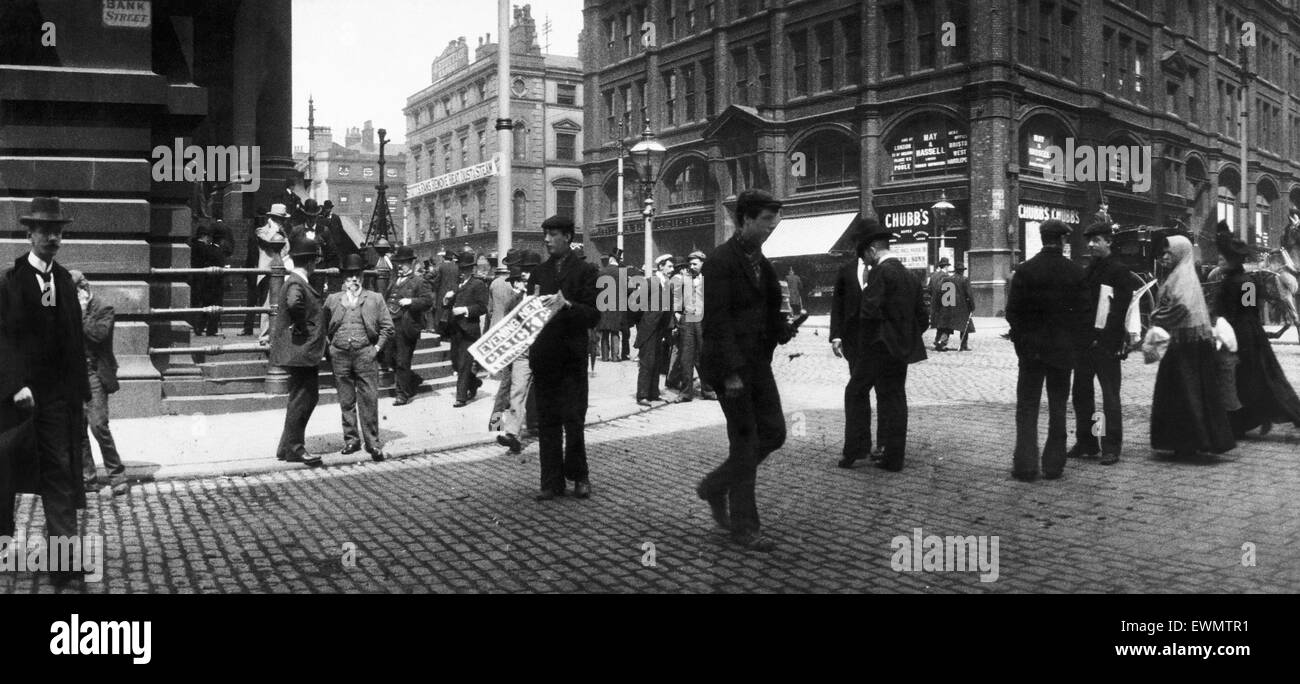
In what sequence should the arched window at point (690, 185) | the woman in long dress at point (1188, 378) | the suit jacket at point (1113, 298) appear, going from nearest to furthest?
the woman in long dress at point (1188, 378), the suit jacket at point (1113, 298), the arched window at point (690, 185)

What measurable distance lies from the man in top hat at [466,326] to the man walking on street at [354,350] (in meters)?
3.24

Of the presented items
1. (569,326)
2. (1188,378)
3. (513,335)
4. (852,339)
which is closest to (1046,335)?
(1188,378)

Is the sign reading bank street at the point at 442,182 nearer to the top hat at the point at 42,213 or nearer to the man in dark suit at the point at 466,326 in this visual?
the man in dark suit at the point at 466,326

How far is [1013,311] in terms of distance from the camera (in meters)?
7.57

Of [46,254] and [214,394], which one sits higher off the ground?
[46,254]

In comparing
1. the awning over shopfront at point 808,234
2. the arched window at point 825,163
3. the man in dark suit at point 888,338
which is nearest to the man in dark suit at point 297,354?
the man in dark suit at point 888,338

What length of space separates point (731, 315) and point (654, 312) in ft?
26.2

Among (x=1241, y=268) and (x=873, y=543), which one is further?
(x=1241, y=268)

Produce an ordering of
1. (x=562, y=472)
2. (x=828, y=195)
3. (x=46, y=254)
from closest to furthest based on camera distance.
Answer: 1. (x=46, y=254)
2. (x=562, y=472)
3. (x=828, y=195)

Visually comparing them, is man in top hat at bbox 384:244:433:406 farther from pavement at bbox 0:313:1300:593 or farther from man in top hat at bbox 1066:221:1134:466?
man in top hat at bbox 1066:221:1134:466

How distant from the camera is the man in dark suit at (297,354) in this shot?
28.8 feet
